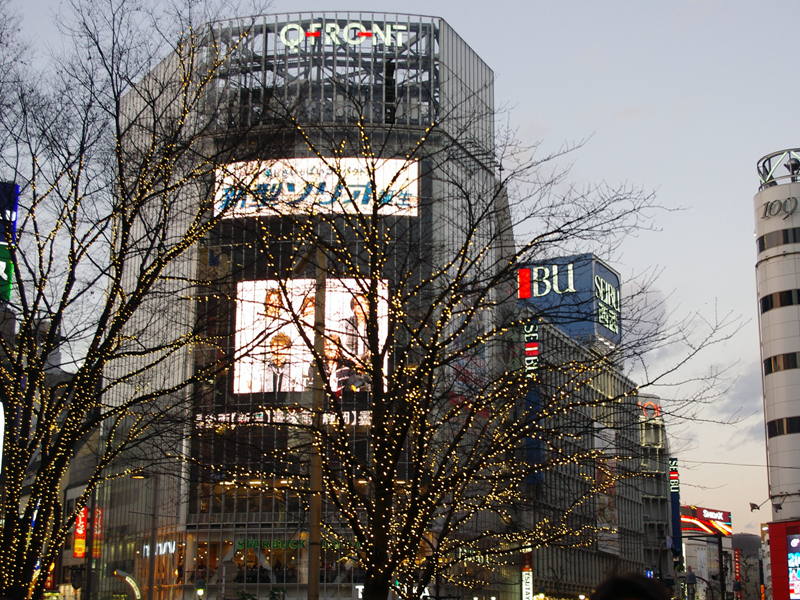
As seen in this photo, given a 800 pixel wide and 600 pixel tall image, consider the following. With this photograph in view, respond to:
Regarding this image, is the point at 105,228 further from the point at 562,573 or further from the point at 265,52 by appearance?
the point at 562,573

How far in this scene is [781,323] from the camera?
61.9 metres

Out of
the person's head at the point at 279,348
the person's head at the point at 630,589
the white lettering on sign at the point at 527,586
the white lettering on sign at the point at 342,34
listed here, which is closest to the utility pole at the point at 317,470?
the person's head at the point at 279,348

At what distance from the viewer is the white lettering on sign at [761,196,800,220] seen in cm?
6194

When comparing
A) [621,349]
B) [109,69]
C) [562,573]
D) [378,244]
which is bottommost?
[562,573]

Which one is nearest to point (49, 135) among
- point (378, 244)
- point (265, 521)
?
point (378, 244)

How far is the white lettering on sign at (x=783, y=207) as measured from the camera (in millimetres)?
61938

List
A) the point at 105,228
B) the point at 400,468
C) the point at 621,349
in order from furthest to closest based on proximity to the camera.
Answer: the point at 400,468
the point at 105,228
the point at 621,349

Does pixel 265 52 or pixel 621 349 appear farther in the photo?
pixel 265 52

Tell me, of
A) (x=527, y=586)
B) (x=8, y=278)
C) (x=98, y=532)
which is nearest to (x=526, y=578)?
(x=527, y=586)

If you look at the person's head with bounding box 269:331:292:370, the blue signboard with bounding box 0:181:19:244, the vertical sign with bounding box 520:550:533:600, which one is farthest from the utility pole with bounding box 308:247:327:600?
the vertical sign with bounding box 520:550:533:600

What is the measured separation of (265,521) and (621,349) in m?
45.6

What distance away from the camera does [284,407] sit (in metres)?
13.4

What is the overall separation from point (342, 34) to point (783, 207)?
29.8 meters

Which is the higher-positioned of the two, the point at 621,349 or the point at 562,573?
the point at 621,349
